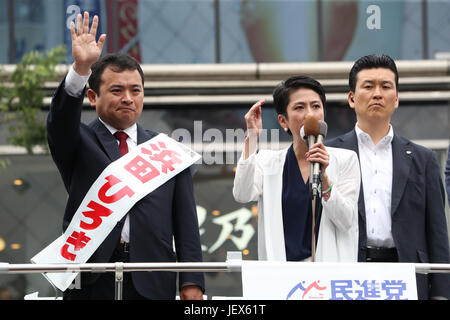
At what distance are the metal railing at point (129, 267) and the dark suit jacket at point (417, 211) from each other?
0.52m

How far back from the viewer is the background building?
1205 centimetres

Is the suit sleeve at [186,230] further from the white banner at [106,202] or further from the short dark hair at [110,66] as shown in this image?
the short dark hair at [110,66]

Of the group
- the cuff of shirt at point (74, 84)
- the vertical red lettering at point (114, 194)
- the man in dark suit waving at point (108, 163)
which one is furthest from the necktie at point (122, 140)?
the cuff of shirt at point (74, 84)

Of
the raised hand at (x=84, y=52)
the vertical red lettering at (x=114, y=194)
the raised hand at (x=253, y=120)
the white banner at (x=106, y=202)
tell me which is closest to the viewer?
the raised hand at (x=84, y=52)

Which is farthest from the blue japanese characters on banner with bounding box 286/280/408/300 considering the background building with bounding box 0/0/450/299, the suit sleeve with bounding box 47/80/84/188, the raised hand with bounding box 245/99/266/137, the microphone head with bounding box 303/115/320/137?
the background building with bounding box 0/0/450/299

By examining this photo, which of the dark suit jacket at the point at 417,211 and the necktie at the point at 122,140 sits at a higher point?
the necktie at the point at 122,140

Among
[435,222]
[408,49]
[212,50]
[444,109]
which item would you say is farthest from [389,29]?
[435,222]

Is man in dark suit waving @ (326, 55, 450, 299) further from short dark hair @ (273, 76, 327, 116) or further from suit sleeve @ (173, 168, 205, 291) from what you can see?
suit sleeve @ (173, 168, 205, 291)

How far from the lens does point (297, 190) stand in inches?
229

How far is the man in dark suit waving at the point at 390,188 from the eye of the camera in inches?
227

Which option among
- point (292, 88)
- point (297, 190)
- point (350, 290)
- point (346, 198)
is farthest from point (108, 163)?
point (350, 290)

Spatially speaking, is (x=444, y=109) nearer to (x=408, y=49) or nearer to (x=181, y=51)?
(x=408, y=49)

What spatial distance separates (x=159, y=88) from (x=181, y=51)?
1.85ft

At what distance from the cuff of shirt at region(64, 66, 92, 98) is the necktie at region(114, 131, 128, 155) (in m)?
0.48
